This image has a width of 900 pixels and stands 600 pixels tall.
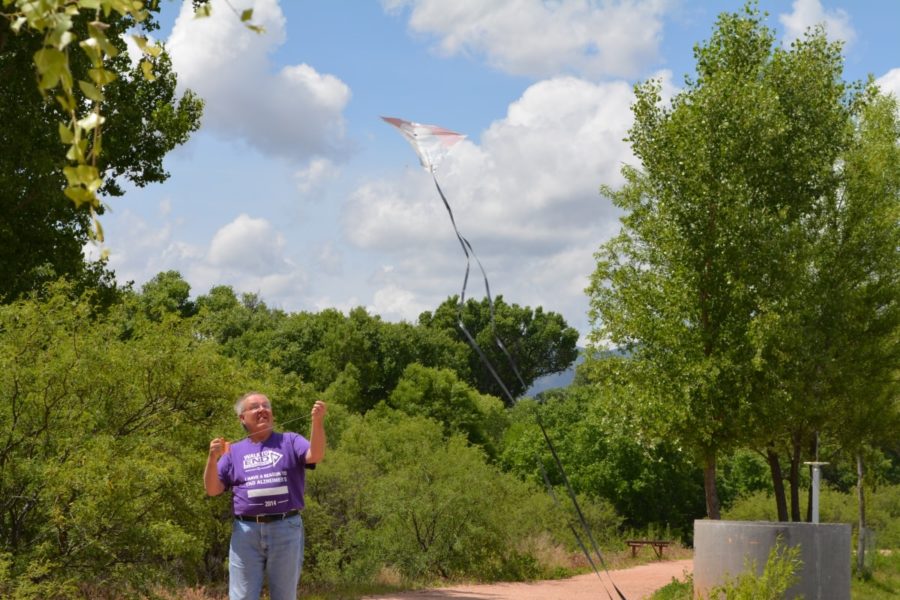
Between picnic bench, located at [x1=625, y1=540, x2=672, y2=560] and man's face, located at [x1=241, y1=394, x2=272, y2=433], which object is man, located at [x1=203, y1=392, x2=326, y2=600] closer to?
man's face, located at [x1=241, y1=394, x2=272, y2=433]

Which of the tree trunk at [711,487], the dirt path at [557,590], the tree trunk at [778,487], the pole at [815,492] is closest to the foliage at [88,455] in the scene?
the dirt path at [557,590]

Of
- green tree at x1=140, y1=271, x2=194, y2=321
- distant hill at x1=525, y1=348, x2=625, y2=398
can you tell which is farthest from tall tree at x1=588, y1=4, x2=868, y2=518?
distant hill at x1=525, y1=348, x2=625, y2=398

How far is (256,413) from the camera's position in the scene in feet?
22.7

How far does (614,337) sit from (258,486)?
15.4 m

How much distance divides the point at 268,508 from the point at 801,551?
8167 mm

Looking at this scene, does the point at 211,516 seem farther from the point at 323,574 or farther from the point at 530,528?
the point at 530,528

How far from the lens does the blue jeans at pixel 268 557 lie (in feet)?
22.0

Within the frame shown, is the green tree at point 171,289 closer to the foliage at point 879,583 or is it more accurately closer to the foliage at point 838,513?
the foliage at point 838,513

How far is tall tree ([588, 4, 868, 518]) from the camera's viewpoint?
20.2 metres

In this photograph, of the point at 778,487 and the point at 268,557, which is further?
the point at 778,487

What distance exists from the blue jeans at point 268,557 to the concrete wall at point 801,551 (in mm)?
7541

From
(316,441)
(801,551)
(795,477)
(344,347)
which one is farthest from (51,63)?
(344,347)

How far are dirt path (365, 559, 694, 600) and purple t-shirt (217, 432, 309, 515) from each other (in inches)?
456

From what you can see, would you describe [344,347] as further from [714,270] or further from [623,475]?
[714,270]
